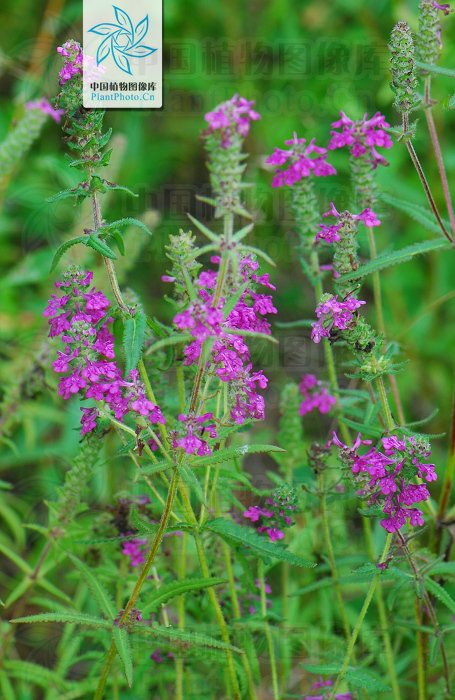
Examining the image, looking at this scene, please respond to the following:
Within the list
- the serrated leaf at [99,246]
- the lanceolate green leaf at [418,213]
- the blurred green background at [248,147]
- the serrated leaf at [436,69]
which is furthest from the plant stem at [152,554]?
the blurred green background at [248,147]

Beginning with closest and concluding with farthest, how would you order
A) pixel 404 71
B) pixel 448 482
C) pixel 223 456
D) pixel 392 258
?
pixel 223 456 → pixel 404 71 → pixel 392 258 → pixel 448 482

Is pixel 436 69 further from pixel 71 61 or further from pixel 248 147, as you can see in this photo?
pixel 248 147

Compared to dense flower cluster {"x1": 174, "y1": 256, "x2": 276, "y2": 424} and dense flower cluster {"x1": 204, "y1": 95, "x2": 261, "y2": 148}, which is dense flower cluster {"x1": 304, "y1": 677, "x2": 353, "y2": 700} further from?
dense flower cluster {"x1": 204, "y1": 95, "x2": 261, "y2": 148}

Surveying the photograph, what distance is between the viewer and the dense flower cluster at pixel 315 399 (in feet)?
6.54

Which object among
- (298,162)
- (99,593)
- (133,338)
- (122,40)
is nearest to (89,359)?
(133,338)

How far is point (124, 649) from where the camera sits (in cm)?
150

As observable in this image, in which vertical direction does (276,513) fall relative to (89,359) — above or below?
below

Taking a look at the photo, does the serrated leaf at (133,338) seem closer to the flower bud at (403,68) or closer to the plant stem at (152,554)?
the plant stem at (152,554)

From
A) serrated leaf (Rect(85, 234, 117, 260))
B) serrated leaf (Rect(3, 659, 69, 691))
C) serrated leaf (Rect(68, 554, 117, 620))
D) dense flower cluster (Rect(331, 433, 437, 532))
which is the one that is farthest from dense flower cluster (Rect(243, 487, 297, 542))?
serrated leaf (Rect(3, 659, 69, 691))

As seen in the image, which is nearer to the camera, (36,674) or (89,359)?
(89,359)

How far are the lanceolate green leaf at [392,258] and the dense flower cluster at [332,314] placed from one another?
0.18ft

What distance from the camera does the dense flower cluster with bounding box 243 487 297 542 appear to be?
1.69m

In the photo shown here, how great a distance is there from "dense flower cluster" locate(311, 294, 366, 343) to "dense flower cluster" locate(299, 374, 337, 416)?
51cm

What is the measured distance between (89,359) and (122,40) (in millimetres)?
849
